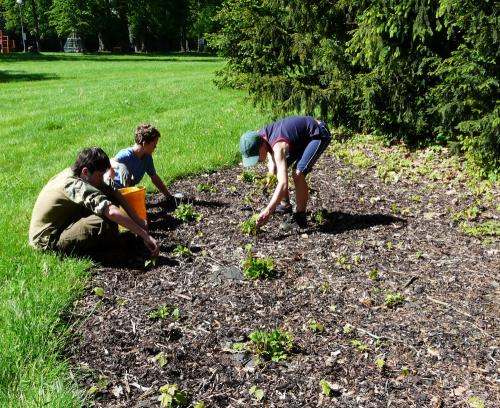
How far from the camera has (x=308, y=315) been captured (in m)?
3.63

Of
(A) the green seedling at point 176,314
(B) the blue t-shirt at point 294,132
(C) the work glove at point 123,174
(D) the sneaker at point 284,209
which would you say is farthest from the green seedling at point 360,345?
(C) the work glove at point 123,174

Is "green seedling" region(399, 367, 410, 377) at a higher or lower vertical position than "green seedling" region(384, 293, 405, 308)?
lower

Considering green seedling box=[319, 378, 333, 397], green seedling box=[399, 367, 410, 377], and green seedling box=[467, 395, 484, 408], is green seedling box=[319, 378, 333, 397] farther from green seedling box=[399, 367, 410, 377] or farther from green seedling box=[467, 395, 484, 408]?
green seedling box=[467, 395, 484, 408]

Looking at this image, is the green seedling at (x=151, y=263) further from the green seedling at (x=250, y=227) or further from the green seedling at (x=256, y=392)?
the green seedling at (x=256, y=392)

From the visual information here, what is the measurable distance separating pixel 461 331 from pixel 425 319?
24 cm

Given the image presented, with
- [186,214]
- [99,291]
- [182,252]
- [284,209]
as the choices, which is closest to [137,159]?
[186,214]

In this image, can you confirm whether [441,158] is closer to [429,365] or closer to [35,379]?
[429,365]

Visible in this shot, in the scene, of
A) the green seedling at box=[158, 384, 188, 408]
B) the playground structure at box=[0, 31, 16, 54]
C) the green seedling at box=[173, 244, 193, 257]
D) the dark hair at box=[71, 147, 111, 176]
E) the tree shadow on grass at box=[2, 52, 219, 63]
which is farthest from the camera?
the playground structure at box=[0, 31, 16, 54]

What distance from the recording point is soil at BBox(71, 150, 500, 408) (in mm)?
2920

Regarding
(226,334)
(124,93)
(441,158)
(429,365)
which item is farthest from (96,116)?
(429,365)

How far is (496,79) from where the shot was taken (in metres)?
6.10

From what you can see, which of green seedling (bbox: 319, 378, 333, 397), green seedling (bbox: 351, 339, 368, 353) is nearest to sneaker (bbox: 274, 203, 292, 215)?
green seedling (bbox: 351, 339, 368, 353)

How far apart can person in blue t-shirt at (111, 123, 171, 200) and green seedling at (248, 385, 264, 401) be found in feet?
9.11

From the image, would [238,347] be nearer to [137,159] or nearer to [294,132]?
[294,132]
